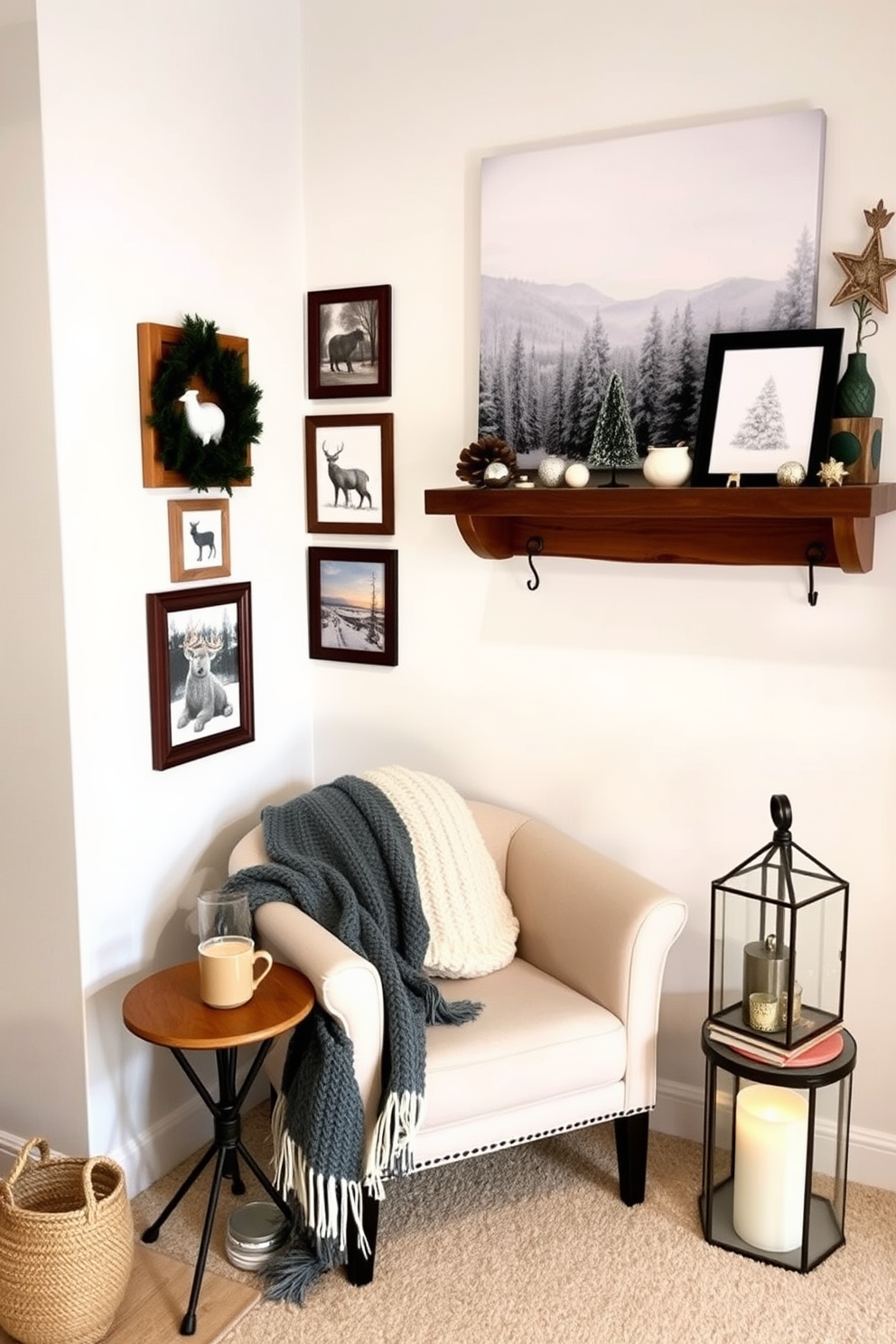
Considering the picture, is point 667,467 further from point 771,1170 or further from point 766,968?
point 771,1170

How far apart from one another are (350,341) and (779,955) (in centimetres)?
170

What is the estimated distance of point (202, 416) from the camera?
2447mm

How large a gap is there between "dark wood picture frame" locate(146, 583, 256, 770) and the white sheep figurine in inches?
13.2

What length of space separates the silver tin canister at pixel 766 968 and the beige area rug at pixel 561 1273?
480mm

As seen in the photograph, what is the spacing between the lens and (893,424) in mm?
2309

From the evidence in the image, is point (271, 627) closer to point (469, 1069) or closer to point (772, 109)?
point (469, 1069)

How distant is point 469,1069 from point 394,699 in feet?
3.36

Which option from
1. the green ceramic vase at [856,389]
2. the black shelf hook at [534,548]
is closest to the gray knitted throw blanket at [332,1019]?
the black shelf hook at [534,548]

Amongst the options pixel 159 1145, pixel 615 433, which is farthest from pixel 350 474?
pixel 159 1145

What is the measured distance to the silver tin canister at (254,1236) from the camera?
7.39ft

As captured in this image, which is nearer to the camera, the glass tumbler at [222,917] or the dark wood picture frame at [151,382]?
the glass tumbler at [222,917]

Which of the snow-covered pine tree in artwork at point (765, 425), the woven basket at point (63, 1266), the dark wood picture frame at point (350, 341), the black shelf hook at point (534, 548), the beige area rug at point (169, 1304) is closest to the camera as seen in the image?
the woven basket at point (63, 1266)

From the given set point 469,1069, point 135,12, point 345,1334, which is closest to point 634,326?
point 135,12

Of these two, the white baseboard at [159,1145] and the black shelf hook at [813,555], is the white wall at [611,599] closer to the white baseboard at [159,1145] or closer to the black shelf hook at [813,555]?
the black shelf hook at [813,555]
